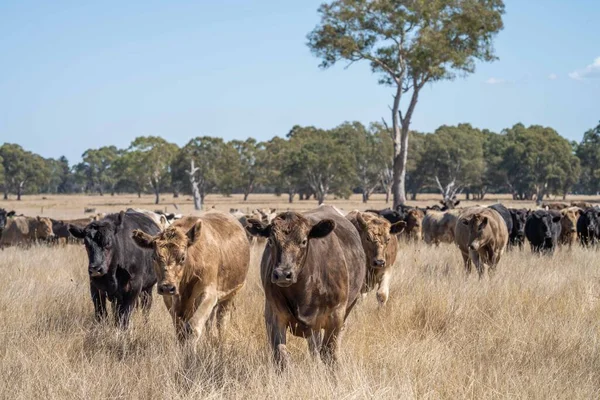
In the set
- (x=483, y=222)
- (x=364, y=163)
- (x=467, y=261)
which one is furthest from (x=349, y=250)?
(x=364, y=163)

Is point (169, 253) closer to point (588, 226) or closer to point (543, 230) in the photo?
point (543, 230)

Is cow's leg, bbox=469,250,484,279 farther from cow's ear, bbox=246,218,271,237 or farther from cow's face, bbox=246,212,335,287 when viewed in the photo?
cow's ear, bbox=246,218,271,237

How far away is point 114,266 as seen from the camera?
30.8ft

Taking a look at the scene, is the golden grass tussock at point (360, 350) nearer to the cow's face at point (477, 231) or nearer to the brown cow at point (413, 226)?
the cow's face at point (477, 231)

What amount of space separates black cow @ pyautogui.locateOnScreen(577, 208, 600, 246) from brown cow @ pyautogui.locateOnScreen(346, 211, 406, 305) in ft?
42.4

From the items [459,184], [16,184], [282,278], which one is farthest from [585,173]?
[282,278]

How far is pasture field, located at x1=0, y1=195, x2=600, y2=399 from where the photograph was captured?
6.35 metres

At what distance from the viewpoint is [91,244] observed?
9227 millimetres

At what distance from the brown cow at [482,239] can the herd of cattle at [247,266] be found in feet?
0.09

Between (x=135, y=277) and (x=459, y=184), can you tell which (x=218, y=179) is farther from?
(x=135, y=277)

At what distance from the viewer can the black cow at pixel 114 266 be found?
9211 millimetres

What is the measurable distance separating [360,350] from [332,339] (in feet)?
2.78

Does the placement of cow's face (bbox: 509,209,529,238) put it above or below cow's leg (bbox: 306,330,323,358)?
above

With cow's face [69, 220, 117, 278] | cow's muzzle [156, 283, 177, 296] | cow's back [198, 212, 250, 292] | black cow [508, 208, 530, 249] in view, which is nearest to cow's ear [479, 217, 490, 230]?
black cow [508, 208, 530, 249]
